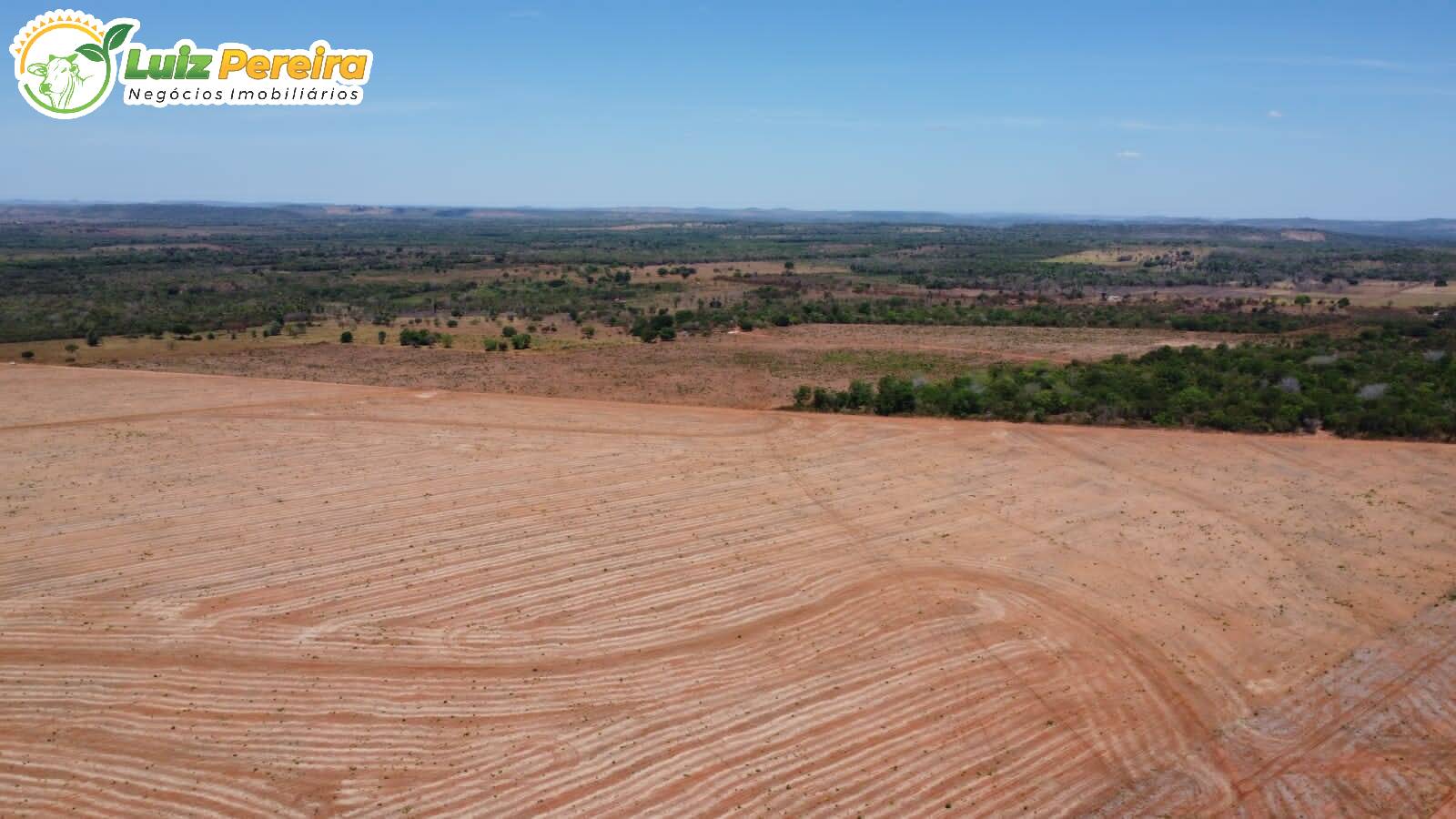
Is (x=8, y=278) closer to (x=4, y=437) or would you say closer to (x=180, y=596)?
(x=4, y=437)

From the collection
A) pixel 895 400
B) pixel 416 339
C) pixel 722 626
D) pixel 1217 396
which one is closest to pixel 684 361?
pixel 895 400

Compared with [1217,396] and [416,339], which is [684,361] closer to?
[416,339]

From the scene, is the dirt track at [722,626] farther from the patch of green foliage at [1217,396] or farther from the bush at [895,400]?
the bush at [895,400]

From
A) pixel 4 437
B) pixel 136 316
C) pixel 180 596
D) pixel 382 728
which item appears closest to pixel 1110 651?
pixel 382 728

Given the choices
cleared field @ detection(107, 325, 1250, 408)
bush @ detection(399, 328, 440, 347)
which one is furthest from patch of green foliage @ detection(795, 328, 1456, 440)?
bush @ detection(399, 328, 440, 347)

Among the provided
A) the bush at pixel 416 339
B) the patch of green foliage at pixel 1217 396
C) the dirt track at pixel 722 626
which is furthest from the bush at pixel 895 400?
the bush at pixel 416 339
